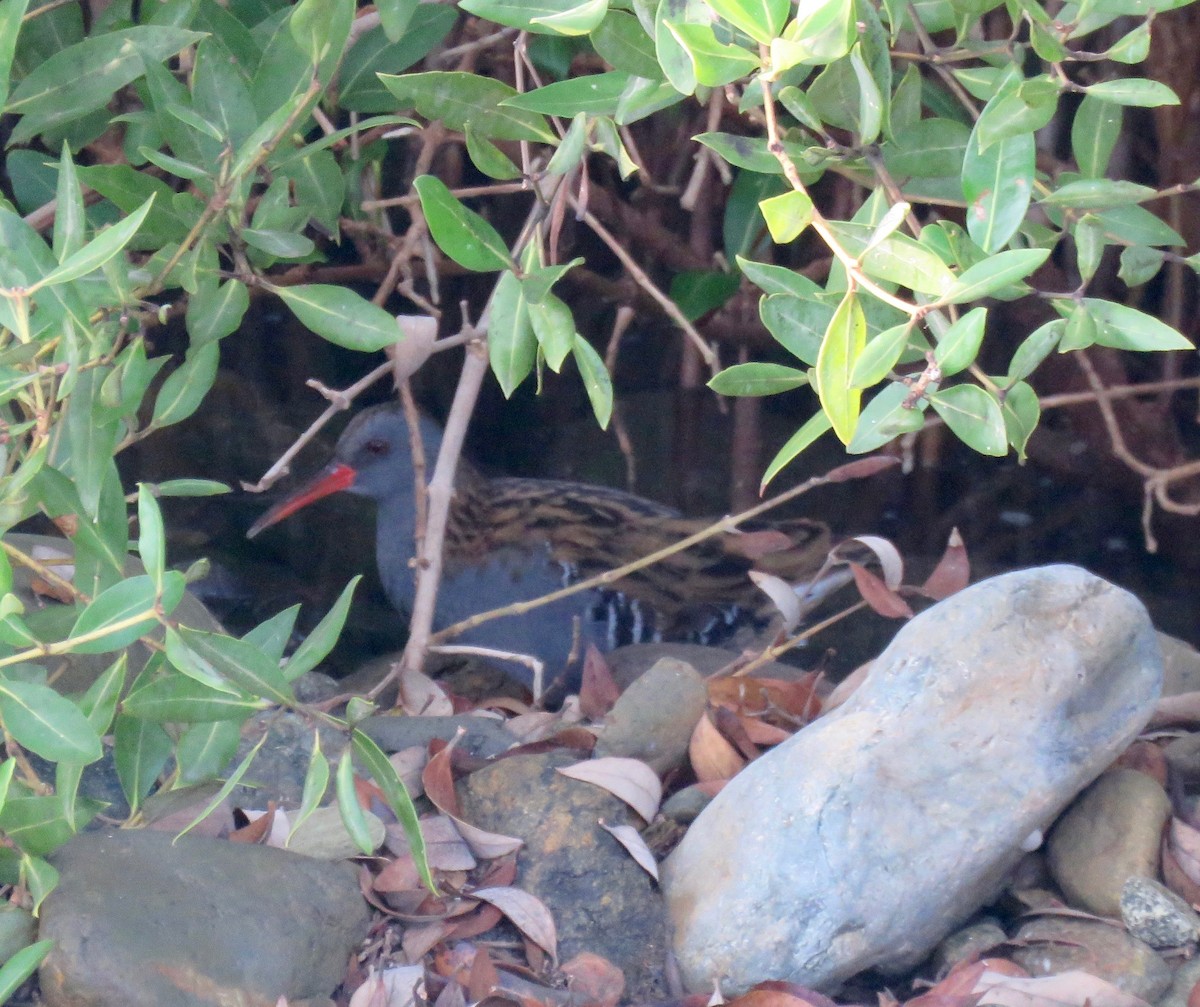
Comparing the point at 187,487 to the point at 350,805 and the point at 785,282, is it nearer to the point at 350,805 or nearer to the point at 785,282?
the point at 350,805

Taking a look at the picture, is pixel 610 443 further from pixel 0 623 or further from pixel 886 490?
pixel 0 623

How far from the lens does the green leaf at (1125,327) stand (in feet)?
4.74

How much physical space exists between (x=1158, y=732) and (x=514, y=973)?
1249mm

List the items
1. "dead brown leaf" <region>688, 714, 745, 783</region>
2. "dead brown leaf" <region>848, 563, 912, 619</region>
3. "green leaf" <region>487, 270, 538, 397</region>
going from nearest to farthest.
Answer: "green leaf" <region>487, 270, 538, 397</region> < "dead brown leaf" <region>688, 714, 745, 783</region> < "dead brown leaf" <region>848, 563, 912, 619</region>

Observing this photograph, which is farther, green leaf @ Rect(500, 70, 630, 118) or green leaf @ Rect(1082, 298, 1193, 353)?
green leaf @ Rect(500, 70, 630, 118)

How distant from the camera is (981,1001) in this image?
6.27 ft

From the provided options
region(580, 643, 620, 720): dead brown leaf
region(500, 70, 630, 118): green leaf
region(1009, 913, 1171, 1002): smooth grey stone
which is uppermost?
region(500, 70, 630, 118): green leaf

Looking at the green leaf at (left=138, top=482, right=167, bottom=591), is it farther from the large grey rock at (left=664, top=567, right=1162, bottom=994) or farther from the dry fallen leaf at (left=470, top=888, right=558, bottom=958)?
the large grey rock at (left=664, top=567, right=1162, bottom=994)

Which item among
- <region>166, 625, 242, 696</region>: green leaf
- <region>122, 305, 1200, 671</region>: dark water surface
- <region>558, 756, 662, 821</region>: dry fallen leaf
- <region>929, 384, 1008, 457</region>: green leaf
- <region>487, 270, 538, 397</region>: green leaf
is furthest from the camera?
<region>122, 305, 1200, 671</region>: dark water surface

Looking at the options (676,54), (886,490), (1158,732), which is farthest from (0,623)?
(886,490)

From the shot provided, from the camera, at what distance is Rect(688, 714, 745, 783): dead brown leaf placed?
7.78 ft

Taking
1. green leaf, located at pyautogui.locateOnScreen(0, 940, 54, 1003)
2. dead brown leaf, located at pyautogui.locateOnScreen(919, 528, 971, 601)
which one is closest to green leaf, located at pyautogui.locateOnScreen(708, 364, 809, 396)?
green leaf, located at pyautogui.locateOnScreen(0, 940, 54, 1003)

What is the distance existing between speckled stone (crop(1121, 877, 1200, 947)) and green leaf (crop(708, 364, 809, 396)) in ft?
3.12

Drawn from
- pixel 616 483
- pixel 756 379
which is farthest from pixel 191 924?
pixel 616 483
